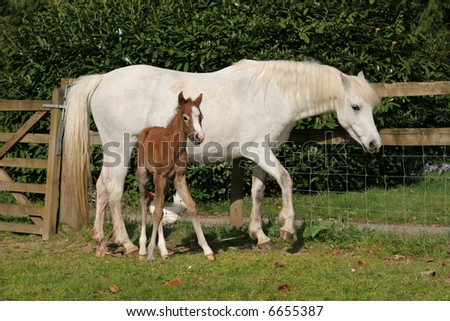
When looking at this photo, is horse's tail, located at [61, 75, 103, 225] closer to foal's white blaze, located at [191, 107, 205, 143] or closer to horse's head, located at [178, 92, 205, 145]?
horse's head, located at [178, 92, 205, 145]

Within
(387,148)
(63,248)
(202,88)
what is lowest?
(63,248)

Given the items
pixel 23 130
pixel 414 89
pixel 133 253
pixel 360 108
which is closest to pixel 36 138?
pixel 23 130

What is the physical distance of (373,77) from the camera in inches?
405

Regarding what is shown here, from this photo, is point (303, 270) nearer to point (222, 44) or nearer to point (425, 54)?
point (222, 44)

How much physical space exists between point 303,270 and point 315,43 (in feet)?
14.7

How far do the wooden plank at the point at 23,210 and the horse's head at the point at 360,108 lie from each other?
3938mm

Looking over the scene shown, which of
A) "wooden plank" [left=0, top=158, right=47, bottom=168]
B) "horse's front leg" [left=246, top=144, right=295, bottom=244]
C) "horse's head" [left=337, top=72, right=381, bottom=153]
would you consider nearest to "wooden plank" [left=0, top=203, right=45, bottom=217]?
"wooden plank" [left=0, top=158, right=47, bottom=168]

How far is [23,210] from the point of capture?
924cm

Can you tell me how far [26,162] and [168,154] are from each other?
2846 mm

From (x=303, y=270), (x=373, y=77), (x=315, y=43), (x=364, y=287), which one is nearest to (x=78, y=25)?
(x=315, y=43)

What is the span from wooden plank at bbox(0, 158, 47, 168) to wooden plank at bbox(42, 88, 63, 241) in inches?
7.4

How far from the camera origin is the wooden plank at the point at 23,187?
9.08 metres

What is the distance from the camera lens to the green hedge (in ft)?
33.5

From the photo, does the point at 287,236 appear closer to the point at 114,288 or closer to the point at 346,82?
the point at 346,82
